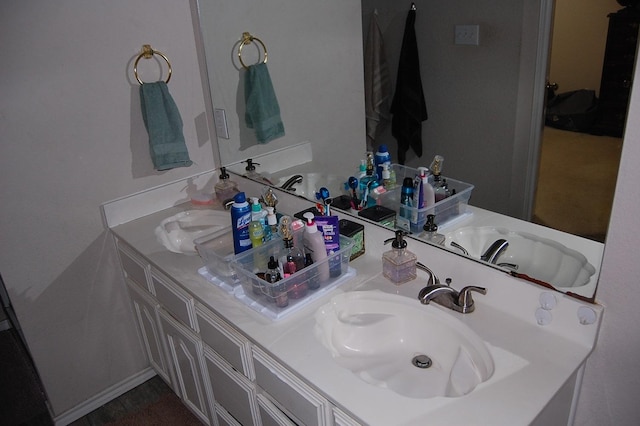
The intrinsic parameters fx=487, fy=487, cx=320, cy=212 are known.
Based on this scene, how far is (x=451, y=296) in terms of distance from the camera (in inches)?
50.9

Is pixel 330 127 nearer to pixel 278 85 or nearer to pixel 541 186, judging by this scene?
pixel 278 85

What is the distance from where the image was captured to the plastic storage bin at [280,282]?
4.44 ft

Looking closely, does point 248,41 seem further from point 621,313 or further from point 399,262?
point 621,313

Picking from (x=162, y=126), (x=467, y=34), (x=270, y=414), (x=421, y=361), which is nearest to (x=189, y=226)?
(x=162, y=126)

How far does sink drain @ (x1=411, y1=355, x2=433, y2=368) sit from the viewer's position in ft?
4.09

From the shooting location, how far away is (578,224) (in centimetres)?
117

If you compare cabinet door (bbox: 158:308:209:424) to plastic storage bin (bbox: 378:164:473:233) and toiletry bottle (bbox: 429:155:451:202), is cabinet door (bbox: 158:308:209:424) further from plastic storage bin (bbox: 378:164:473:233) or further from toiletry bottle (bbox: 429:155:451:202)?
toiletry bottle (bbox: 429:155:451:202)

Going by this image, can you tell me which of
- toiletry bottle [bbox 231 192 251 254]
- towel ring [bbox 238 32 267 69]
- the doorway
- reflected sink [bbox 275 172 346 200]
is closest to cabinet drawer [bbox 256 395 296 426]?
toiletry bottle [bbox 231 192 251 254]

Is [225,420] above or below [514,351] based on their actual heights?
below

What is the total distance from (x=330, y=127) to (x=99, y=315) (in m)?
1.27

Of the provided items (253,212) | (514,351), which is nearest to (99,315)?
(253,212)

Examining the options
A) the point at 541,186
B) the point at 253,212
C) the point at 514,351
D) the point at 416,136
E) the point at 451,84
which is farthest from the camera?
the point at 253,212

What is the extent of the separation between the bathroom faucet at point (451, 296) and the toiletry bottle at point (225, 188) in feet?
3.53

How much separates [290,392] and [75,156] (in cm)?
126
